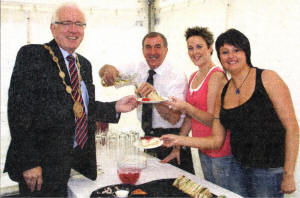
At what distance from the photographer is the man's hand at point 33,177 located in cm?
114

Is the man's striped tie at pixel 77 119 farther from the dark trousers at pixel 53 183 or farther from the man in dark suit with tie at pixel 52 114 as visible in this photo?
the dark trousers at pixel 53 183

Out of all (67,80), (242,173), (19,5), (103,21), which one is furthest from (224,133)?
(19,5)

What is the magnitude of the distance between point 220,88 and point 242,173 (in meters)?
0.46

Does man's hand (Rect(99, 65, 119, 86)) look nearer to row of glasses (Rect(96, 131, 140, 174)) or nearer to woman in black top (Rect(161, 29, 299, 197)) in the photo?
row of glasses (Rect(96, 131, 140, 174))

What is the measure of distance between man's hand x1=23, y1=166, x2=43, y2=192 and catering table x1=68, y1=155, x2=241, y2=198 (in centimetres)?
15

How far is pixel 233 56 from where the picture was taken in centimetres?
132

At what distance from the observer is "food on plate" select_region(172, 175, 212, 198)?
1.07m

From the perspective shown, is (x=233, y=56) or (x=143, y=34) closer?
(x=233, y=56)

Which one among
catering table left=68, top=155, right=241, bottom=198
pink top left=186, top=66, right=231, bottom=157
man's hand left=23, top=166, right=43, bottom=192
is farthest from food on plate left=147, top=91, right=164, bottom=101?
man's hand left=23, top=166, right=43, bottom=192

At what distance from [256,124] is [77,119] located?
84 cm

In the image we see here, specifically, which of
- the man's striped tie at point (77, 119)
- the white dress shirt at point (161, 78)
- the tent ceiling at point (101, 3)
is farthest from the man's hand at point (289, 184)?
the tent ceiling at point (101, 3)

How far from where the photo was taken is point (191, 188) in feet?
3.67

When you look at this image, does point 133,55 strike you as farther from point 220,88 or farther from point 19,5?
point 19,5

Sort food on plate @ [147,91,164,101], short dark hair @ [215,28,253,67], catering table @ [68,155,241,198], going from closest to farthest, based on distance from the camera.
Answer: catering table @ [68,155,241,198] → short dark hair @ [215,28,253,67] → food on plate @ [147,91,164,101]
